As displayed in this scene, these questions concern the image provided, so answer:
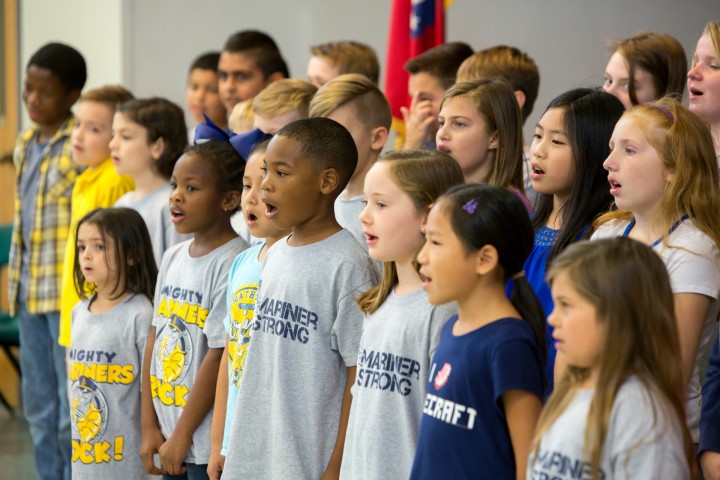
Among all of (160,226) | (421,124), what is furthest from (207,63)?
(421,124)

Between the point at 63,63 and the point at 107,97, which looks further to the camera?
the point at 63,63

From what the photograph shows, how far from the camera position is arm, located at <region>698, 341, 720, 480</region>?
2.12 metres

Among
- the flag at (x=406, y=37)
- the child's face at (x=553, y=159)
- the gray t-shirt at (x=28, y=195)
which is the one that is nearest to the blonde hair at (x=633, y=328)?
the child's face at (x=553, y=159)

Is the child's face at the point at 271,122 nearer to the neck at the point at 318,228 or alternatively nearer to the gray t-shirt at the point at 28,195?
the neck at the point at 318,228

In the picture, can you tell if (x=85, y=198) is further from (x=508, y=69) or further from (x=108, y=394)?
(x=508, y=69)

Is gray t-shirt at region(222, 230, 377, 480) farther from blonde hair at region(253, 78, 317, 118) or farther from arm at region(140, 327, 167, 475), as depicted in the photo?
blonde hair at region(253, 78, 317, 118)

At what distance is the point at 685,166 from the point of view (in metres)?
2.19

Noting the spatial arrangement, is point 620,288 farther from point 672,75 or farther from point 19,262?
point 19,262

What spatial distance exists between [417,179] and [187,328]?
39.0 inches

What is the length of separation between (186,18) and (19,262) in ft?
6.36

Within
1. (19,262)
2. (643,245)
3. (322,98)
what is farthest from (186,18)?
(643,245)

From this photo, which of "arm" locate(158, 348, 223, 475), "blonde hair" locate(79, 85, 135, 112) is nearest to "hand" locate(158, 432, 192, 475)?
"arm" locate(158, 348, 223, 475)

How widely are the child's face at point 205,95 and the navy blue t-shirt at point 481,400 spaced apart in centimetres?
309

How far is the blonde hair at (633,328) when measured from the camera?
1.74 meters
